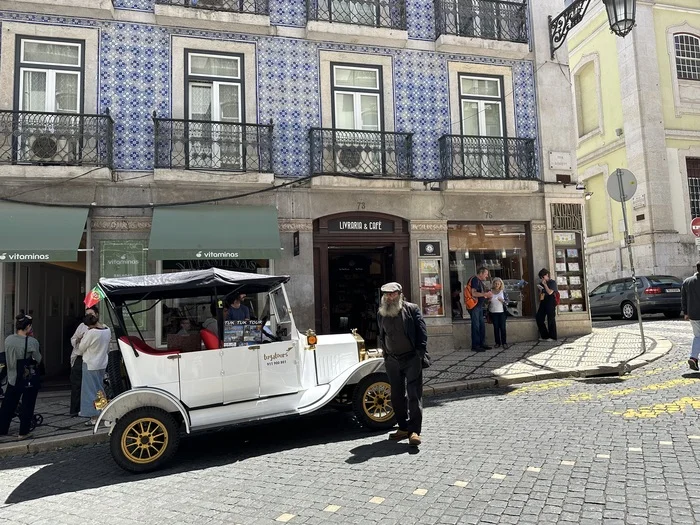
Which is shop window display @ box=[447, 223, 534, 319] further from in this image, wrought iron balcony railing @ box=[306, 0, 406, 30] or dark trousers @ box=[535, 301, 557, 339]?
wrought iron balcony railing @ box=[306, 0, 406, 30]

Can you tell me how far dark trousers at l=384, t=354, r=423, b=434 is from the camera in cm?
559

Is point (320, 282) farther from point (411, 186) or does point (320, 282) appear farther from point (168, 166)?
point (168, 166)

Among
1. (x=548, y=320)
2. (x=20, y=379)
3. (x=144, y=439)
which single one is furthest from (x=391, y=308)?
(x=548, y=320)

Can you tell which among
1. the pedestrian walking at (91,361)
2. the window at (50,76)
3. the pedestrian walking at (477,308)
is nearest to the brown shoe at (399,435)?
the pedestrian walking at (91,361)

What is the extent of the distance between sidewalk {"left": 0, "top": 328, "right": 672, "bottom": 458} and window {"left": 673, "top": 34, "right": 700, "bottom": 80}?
15.8m

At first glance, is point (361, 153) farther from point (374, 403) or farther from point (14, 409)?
point (14, 409)

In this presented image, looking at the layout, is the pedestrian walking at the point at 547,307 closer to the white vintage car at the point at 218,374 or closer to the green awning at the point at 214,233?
the green awning at the point at 214,233

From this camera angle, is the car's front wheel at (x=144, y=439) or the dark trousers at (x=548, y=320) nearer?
the car's front wheel at (x=144, y=439)

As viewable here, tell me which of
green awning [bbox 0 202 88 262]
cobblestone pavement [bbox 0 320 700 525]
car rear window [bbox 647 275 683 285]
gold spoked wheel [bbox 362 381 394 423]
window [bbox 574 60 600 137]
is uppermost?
window [bbox 574 60 600 137]

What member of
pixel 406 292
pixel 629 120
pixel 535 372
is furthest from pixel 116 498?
pixel 629 120

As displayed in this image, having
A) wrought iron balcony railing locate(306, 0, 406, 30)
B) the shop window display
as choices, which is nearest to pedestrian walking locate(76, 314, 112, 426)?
the shop window display

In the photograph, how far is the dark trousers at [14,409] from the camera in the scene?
6.89 meters

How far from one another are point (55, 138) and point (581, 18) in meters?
11.8

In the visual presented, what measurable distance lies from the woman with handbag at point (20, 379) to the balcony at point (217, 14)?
7.25m
